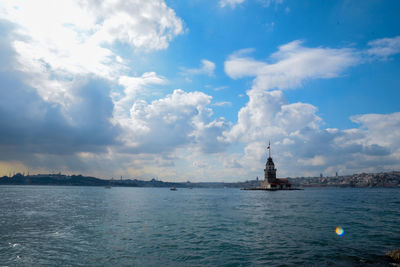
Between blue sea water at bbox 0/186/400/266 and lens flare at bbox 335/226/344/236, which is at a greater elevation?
blue sea water at bbox 0/186/400/266

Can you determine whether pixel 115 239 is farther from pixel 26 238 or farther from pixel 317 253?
pixel 317 253

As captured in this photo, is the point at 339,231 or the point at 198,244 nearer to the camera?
the point at 198,244

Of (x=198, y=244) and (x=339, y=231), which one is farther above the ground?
(x=198, y=244)

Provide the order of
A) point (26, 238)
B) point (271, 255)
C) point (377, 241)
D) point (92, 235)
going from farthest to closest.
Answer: point (92, 235) → point (26, 238) → point (377, 241) → point (271, 255)

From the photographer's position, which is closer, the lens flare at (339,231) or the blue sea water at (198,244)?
the blue sea water at (198,244)

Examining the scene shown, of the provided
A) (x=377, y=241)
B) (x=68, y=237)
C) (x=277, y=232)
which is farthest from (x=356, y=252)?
(x=68, y=237)

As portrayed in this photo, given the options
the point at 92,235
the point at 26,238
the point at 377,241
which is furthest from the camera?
the point at 92,235

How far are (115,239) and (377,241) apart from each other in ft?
86.9

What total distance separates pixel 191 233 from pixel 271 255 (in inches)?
455

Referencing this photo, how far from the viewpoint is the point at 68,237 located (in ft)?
92.9

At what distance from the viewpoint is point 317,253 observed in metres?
21.4

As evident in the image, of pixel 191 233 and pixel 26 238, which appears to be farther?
pixel 191 233

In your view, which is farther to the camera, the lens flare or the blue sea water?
the lens flare

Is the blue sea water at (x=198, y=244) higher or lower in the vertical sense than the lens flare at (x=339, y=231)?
higher
